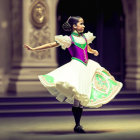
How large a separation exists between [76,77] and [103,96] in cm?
51

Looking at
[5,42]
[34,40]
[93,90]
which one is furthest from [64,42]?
[5,42]

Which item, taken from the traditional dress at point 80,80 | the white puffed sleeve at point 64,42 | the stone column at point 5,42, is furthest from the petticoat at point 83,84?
the stone column at point 5,42

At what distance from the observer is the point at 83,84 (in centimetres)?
658

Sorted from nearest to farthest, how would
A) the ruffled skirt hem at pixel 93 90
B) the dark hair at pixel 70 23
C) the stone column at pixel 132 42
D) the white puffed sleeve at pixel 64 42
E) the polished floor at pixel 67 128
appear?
the ruffled skirt hem at pixel 93 90
the polished floor at pixel 67 128
the white puffed sleeve at pixel 64 42
the dark hair at pixel 70 23
the stone column at pixel 132 42

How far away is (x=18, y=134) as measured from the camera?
690 centimetres

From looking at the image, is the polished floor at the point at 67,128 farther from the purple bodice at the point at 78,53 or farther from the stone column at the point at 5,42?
the stone column at the point at 5,42

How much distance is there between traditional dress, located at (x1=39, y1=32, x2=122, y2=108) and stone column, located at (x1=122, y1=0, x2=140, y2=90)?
200 inches

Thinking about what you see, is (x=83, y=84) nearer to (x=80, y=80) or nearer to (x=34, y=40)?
(x=80, y=80)

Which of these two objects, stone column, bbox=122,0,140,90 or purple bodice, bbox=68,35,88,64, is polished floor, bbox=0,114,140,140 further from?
stone column, bbox=122,0,140,90

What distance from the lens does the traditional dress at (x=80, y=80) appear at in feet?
21.2

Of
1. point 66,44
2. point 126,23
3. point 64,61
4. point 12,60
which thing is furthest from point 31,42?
point 66,44

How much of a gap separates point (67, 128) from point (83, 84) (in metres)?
1.16

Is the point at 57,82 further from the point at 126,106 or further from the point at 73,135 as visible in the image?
the point at 126,106

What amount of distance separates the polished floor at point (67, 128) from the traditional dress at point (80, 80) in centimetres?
54
